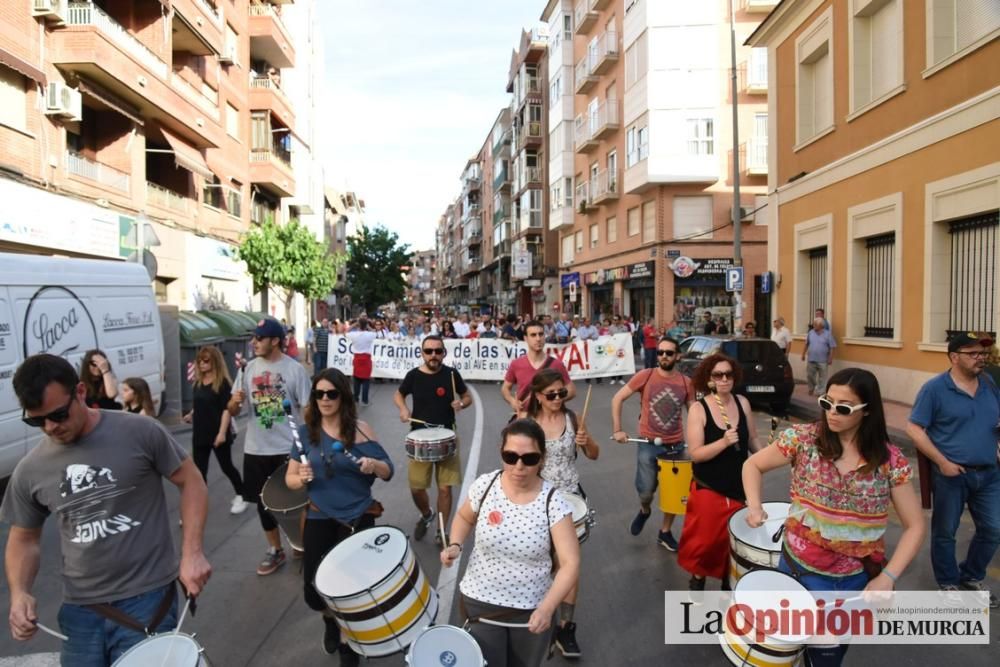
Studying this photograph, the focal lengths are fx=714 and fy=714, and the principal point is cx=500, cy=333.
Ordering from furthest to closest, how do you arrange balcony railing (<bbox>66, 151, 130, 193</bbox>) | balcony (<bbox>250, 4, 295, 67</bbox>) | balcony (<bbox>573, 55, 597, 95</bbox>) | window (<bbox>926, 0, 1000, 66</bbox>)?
balcony (<bbox>573, 55, 597, 95</bbox>) < balcony (<bbox>250, 4, 295, 67</bbox>) < balcony railing (<bbox>66, 151, 130, 193</bbox>) < window (<bbox>926, 0, 1000, 66</bbox>)

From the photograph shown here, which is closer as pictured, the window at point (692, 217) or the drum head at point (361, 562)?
the drum head at point (361, 562)

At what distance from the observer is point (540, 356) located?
6469 mm

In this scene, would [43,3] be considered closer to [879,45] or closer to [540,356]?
[540,356]

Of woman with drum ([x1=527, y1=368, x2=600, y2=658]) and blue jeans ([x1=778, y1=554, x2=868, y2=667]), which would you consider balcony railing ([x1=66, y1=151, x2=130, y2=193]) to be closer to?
woman with drum ([x1=527, y1=368, x2=600, y2=658])

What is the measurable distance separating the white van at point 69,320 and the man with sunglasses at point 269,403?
234 cm

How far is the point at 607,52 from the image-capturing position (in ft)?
110

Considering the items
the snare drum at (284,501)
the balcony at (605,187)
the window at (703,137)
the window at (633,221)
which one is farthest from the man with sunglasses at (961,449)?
the balcony at (605,187)

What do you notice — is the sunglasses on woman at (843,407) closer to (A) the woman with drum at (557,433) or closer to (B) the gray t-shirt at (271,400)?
(A) the woman with drum at (557,433)

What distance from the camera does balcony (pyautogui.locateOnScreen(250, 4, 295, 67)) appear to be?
29.7 m

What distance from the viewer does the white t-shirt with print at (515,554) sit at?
9.85ft

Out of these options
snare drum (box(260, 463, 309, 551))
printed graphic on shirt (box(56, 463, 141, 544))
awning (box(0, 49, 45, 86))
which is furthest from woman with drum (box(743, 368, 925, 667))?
awning (box(0, 49, 45, 86))

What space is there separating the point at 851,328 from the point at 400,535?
15.4 meters

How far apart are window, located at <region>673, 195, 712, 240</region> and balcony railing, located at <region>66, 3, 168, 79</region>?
65.8ft

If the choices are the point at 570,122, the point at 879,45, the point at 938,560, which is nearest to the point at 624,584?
the point at 938,560
